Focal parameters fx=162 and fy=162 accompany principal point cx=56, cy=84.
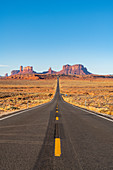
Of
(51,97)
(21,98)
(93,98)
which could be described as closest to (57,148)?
(93,98)

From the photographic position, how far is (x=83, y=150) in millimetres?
4504

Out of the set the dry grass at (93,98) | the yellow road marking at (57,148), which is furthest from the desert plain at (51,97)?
the yellow road marking at (57,148)

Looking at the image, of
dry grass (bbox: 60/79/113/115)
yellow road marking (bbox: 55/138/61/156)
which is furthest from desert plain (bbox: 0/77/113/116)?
yellow road marking (bbox: 55/138/61/156)

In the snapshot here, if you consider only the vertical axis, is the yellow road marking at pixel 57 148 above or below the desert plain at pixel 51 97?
above

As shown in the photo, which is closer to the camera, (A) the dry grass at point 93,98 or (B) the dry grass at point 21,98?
(A) the dry grass at point 93,98

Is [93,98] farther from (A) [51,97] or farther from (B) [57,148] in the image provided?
(B) [57,148]

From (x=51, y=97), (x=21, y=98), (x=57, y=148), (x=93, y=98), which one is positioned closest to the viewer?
(x=57, y=148)

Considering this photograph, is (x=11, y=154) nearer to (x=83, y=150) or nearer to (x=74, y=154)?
(x=74, y=154)

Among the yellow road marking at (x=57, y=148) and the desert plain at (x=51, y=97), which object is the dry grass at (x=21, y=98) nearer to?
the desert plain at (x=51, y=97)

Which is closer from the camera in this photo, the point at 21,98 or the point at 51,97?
the point at 21,98

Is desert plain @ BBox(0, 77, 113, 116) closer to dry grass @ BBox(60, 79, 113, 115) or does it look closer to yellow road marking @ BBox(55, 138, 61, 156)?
dry grass @ BBox(60, 79, 113, 115)

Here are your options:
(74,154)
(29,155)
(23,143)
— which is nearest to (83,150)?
(74,154)

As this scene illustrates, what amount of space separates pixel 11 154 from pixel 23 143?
98cm

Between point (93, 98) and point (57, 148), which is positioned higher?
point (57, 148)
